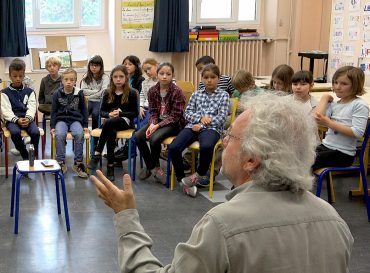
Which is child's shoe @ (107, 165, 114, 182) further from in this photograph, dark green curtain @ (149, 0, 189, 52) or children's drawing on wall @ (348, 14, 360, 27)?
children's drawing on wall @ (348, 14, 360, 27)

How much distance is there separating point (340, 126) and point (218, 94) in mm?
1185

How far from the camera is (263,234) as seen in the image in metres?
1.20

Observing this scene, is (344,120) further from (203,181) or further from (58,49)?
(58,49)

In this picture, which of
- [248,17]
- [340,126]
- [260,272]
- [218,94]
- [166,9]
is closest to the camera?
[260,272]

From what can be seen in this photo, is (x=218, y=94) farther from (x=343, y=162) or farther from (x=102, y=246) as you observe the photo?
(x=102, y=246)

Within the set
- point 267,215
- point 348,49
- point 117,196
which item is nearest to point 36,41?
point 348,49

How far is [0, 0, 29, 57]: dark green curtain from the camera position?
6479 millimetres

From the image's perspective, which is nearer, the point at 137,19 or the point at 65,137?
the point at 65,137

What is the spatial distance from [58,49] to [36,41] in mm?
288


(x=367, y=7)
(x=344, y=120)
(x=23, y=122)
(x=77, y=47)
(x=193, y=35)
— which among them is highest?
(x=367, y=7)

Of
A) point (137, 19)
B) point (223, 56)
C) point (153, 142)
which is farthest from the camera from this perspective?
point (223, 56)

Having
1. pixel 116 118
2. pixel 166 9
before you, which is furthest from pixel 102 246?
pixel 166 9

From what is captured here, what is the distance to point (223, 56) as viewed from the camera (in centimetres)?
750

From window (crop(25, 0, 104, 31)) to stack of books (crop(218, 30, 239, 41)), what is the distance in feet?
5.31
